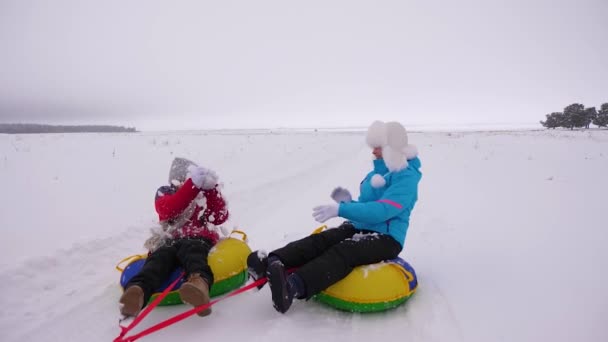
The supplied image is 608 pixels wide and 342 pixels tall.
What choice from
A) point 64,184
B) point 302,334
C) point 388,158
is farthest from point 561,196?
point 64,184

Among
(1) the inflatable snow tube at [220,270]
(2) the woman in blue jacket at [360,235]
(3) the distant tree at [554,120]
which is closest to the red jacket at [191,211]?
(1) the inflatable snow tube at [220,270]

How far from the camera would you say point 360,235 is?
3.50 m

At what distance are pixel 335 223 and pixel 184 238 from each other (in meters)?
3.12

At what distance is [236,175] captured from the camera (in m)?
10.0

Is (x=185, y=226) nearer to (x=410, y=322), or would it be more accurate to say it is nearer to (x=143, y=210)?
(x=410, y=322)

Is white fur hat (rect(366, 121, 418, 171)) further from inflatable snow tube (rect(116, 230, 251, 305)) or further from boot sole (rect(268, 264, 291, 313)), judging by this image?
inflatable snow tube (rect(116, 230, 251, 305))

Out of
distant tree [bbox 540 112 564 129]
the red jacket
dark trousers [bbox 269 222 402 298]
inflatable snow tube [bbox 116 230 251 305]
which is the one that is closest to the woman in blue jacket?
dark trousers [bbox 269 222 402 298]

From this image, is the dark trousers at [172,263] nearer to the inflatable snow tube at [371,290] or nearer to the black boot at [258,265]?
the black boot at [258,265]

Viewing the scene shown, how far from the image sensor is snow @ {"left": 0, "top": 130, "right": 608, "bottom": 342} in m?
2.91

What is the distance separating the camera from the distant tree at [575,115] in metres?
42.0

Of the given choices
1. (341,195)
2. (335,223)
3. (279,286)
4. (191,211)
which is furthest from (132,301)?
(335,223)

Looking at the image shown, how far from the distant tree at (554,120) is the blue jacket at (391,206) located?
54.2m

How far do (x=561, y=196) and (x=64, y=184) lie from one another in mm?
10207

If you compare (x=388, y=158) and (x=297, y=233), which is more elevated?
(x=388, y=158)
